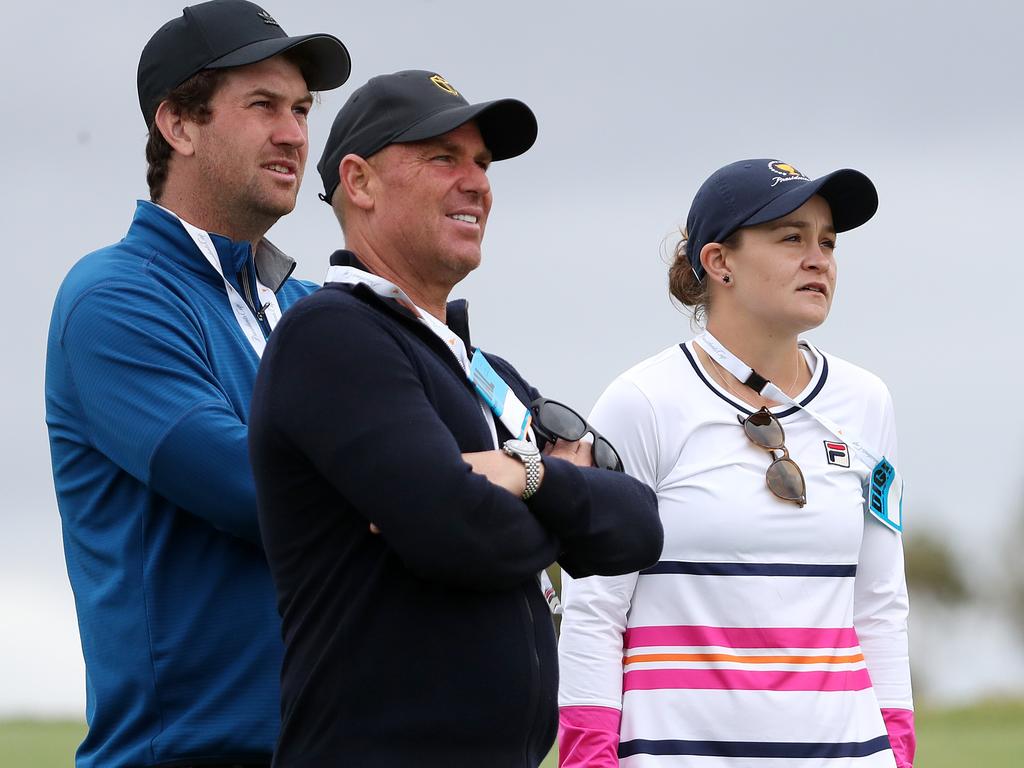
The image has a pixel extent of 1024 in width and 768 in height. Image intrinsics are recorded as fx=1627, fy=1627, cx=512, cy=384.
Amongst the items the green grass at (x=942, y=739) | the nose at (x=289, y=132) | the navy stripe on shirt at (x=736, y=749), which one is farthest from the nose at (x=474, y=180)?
the green grass at (x=942, y=739)

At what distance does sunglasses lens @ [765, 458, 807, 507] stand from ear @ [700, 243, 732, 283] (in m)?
0.59

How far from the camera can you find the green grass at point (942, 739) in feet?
53.8

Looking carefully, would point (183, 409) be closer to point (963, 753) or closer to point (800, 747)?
point (800, 747)

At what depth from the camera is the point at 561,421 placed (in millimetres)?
3586

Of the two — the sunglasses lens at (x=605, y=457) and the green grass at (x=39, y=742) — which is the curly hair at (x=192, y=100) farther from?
the green grass at (x=39, y=742)

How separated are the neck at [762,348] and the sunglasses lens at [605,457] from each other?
1.04 metres

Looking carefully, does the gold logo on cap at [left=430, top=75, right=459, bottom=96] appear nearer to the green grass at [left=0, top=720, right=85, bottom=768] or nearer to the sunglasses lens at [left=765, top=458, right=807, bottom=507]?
the sunglasses lens at [left=765, top=458, right=807, bottom=507]

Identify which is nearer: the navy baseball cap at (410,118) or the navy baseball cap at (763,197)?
the navy baseball cap at (410,118)

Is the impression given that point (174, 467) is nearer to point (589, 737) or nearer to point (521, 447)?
point (521, 447)

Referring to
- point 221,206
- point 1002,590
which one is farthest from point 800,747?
point 1002,590

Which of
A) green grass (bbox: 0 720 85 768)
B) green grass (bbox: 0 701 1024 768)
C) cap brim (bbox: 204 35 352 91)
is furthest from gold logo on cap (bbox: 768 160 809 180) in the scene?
green grass (bbox: 0 720 85 768)

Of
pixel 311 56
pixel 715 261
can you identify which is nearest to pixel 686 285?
pixel 715 261

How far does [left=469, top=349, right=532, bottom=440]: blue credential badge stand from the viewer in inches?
134

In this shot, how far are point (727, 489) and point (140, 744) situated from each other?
66.1 inches
